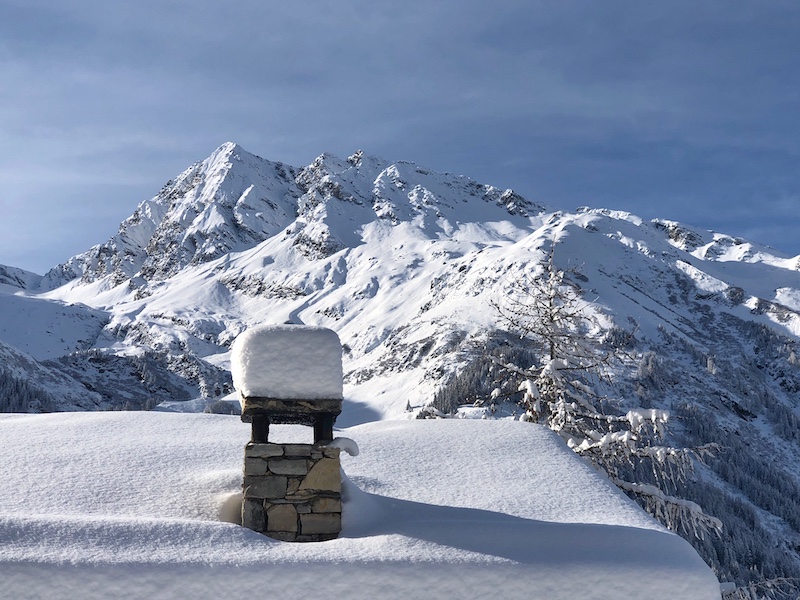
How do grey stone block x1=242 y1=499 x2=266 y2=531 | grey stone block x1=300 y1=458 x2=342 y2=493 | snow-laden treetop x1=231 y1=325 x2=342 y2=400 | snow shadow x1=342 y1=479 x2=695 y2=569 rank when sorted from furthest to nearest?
snow-laden treetop x1=231 y1=325 x2=342 y2=400 → grey stone block x1=300 y1=458 x2=342 y2=493 → grey stone block x1=242 y1=499 x2=266 y2=531 → snow shadow x1=342 y1=479 x2=695 y2=569

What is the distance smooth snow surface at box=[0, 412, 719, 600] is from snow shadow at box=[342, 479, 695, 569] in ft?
0.06

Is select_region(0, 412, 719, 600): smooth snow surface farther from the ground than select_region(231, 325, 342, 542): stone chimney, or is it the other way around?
select_region(231, 325, 342, 542): stone chimney

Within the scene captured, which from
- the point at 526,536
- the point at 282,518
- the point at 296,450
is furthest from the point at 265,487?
the point at 526,536

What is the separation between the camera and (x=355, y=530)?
6.77m

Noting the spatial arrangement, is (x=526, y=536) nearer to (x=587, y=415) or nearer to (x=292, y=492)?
(x=292, y=492)

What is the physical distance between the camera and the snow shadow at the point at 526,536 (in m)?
6.06

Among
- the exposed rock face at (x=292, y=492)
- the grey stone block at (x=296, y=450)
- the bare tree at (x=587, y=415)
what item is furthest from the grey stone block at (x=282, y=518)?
the bare tree at (x=587, y=415)

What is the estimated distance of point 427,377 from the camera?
143125 mm

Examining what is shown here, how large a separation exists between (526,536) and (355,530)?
5.30 feet

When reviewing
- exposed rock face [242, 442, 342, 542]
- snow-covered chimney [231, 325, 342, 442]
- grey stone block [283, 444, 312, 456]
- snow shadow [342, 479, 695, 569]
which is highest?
snow-covered chimney [231, 325, 342, 442]

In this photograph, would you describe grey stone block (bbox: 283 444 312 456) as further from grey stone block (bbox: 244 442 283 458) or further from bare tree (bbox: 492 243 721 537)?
bare tree (bbox: 492 243 721 537)

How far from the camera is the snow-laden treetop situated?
6.98m

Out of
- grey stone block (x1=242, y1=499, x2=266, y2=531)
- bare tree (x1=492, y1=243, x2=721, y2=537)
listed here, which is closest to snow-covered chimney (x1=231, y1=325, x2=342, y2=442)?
grey stone block (x1=242, y1=499, x2=266, y2=531)

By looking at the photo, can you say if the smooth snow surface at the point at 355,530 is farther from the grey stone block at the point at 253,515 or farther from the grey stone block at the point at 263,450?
the grey stone block at the point at 263,450
